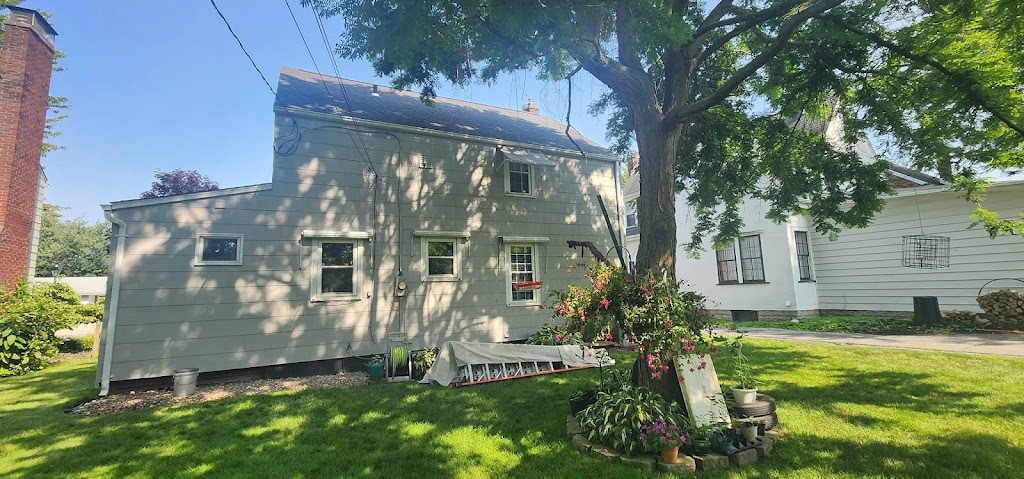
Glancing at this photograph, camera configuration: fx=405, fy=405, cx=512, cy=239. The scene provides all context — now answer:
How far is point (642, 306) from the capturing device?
4207mm

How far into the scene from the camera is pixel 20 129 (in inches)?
443

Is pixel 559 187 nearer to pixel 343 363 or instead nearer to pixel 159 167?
pixel 343 363

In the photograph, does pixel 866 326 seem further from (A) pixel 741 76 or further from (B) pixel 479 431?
(B) pixel 479 431

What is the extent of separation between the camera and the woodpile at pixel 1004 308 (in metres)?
10.1

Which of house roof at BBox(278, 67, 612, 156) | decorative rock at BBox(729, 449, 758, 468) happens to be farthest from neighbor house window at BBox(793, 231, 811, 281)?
decorative rock at BBox(729, 449, 758, 468)

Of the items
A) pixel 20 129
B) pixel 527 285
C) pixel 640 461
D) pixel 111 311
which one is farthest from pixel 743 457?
pixel 20 129

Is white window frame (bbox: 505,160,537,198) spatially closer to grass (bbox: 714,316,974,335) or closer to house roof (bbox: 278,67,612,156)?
house roof (bbox: 278,67,612,156)

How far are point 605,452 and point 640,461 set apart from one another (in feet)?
1.17

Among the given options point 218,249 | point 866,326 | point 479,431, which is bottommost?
point 479,431

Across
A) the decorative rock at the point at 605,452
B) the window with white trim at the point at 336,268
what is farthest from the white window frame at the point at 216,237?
the decorative rock at the point at 605,452

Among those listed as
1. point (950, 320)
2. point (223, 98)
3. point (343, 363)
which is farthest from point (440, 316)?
point (950, 320)

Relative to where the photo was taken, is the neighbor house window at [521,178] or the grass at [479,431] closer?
the grass at [479,431]

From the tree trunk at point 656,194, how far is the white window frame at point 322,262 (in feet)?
20.0

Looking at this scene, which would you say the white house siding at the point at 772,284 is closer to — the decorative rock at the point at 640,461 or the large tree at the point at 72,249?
the decorative rock at the point at 640,461
